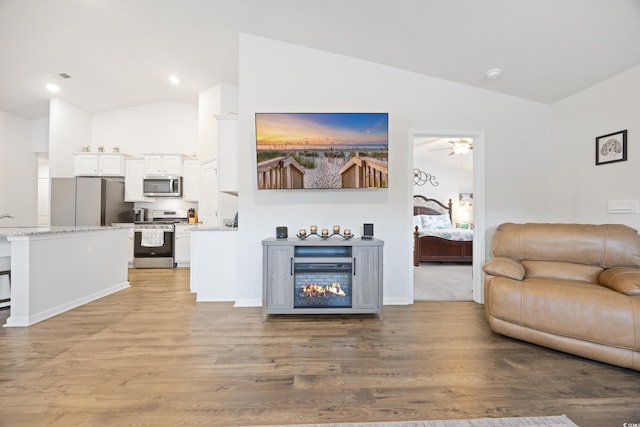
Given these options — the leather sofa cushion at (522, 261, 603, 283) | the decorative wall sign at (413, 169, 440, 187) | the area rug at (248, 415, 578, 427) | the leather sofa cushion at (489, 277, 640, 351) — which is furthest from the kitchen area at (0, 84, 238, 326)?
the decorative wall sign at (413, 169, 440, 187)

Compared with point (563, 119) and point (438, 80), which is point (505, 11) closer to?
point (438, 80)

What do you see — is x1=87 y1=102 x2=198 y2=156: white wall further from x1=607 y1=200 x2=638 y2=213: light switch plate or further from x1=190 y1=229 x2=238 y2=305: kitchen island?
x1=607 y1=200 x2=638 y2=213: light switch plate

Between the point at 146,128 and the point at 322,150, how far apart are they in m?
5.02

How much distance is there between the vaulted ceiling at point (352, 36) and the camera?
2.24 m

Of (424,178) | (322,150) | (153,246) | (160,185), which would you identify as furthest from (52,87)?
(424,178)

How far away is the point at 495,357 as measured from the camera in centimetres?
197

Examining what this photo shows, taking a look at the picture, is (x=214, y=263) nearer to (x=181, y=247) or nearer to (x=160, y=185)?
(x=181, y=247)

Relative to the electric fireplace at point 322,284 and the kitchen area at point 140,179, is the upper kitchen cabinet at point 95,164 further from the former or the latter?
the electric fireplace at point 322,284

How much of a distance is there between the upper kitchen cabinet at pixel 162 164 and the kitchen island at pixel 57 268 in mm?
2052

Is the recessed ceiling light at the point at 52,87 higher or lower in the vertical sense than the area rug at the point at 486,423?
higher

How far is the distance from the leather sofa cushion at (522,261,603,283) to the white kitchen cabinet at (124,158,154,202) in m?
6.50

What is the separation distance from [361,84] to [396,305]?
264cm

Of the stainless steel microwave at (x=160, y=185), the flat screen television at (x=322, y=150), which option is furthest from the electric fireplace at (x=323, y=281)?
the stainless steel microwave at (x=160, y=185)

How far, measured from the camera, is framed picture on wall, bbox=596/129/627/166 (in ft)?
8.34
